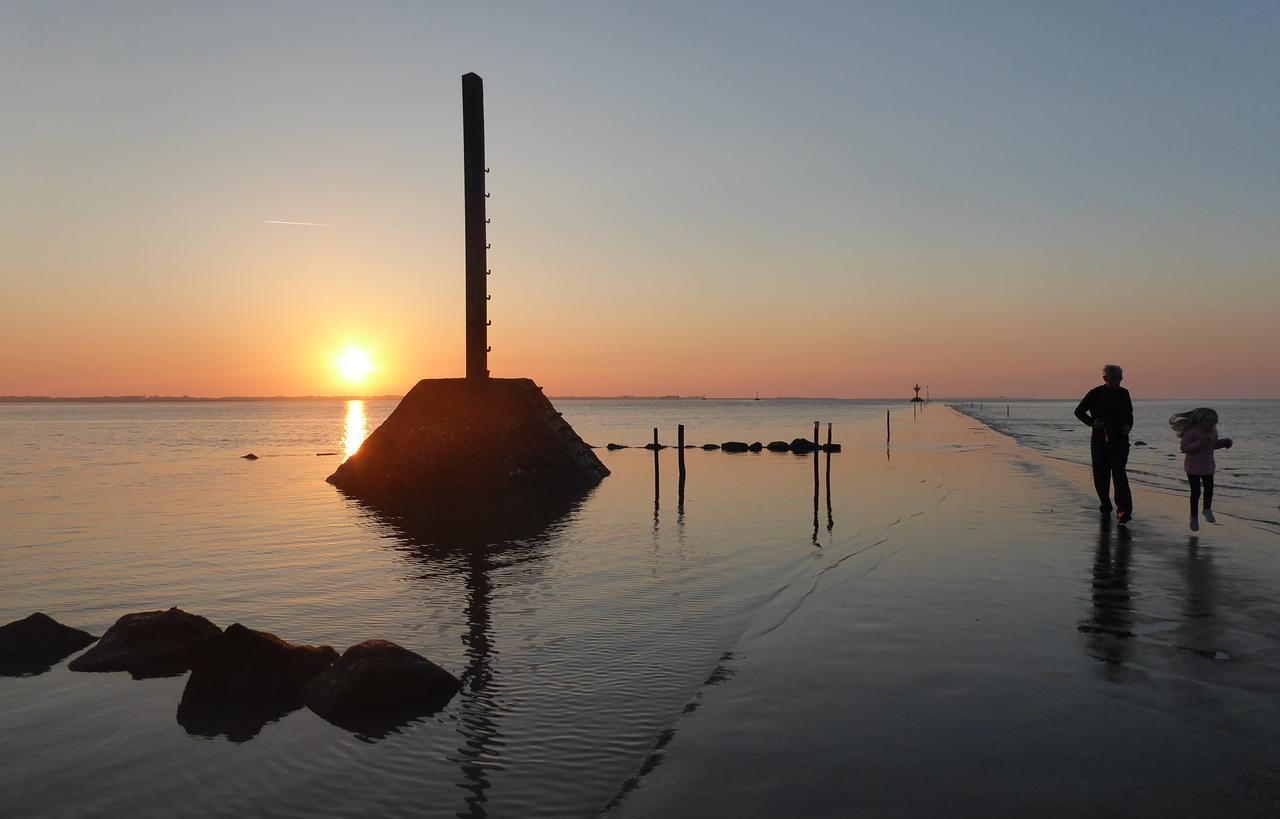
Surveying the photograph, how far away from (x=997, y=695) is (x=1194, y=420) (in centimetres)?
1037

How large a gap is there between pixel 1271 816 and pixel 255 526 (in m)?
20.7

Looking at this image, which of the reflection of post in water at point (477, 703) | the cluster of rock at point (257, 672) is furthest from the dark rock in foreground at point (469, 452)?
the cluster of rock at point (257, 672)

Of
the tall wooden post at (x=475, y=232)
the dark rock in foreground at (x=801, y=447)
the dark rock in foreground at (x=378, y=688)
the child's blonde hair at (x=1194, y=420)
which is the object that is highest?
the tall wooden post at (x=475, y=232)

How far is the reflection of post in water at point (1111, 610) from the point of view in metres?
7.86

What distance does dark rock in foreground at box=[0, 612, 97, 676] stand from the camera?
877 centimetres

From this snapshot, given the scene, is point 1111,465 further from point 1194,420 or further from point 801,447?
point 801,447

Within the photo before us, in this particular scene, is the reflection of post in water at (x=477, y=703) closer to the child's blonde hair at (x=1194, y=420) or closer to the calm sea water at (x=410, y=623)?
the calm sea water at (x=410, y=623)

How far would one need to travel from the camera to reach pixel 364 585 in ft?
42.2

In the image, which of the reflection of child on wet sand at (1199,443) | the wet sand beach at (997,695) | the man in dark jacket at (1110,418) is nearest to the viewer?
the wet sand beach at (997,695)

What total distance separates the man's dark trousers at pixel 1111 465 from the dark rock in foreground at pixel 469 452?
15140 mm

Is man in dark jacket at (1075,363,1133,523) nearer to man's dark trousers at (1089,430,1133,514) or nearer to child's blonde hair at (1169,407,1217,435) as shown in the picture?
man's dark trousers at (1089,430,1133,514)

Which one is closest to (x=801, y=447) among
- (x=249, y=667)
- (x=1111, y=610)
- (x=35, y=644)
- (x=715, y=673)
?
(x=1111, y=610)

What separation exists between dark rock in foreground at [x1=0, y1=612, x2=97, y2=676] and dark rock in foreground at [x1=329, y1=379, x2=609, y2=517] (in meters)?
15.4

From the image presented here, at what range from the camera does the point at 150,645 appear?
28.9ft
